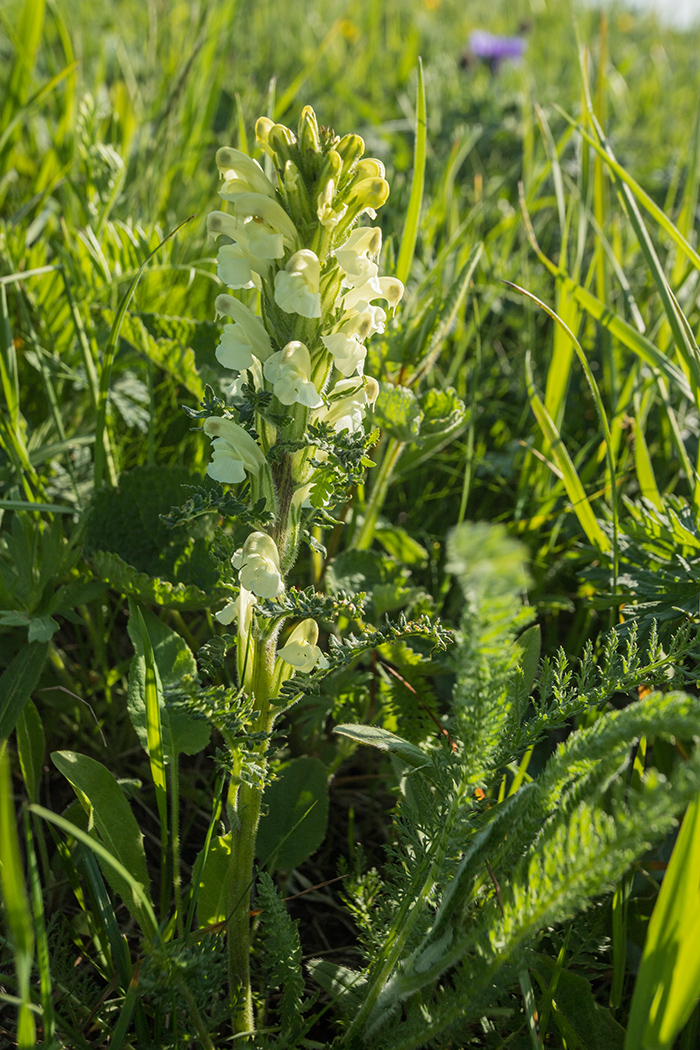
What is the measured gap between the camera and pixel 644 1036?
924 mm

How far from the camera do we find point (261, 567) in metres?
1.18

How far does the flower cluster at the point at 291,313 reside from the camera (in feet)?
3.78

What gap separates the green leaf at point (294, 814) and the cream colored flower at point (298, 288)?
0.84 m

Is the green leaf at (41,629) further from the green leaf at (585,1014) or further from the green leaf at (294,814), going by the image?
the green leaf at (585,1014)

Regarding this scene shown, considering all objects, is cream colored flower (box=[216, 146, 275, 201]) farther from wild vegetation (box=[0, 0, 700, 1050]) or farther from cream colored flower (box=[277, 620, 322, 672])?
cream colored flower (box=[277, 620, 322, 672])

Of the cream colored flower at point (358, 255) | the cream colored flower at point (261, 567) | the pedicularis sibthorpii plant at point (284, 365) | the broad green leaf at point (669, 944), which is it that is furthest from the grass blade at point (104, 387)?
the broad green leaf at point (669, 944)

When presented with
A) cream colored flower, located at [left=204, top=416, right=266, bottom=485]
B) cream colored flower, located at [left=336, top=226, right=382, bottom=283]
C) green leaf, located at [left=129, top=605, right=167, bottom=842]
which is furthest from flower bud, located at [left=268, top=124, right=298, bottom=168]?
green leaf, located at [left=129, top=605, right=167, bottom=842]

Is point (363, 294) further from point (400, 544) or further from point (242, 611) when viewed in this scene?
point (400, 544)

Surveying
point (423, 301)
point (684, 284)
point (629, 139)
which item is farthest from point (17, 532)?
point (629, 139)

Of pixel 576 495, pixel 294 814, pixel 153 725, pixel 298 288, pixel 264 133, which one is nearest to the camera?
pixel 298 288

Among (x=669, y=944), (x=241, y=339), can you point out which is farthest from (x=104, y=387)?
(x=669, y=944)

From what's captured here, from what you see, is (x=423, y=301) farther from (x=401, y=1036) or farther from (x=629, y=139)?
(x=629, y=139)

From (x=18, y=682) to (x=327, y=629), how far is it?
2.33 ft

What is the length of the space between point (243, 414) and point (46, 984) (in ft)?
2.63
